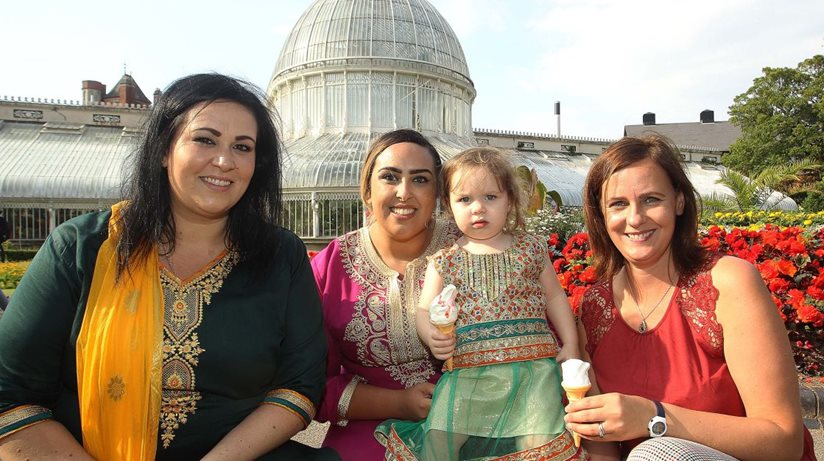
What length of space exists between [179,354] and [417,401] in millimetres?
1125

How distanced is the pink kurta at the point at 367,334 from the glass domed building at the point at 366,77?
821 inches

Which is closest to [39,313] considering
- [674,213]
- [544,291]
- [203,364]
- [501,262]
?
[203,364]

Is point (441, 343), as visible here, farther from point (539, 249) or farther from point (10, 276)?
point (10, 276)

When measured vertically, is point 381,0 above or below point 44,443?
above

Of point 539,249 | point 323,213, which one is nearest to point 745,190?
point 323,213

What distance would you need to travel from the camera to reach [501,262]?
2836mm

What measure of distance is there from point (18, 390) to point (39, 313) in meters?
0.29

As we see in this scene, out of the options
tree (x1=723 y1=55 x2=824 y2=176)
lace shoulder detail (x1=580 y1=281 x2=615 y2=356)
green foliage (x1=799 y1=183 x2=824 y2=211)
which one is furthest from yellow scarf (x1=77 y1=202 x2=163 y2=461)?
tree (x1=723 y1=55 x2=824 y2=176)

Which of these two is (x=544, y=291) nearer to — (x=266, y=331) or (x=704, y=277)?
(x=704, y=277)

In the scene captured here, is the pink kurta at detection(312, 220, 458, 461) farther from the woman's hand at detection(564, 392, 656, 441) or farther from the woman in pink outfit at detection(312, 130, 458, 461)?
the woman's hand at detection(564, 392, 656, 441)

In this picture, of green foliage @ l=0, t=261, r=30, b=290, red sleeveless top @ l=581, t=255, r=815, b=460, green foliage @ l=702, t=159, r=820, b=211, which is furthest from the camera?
green foliage @ l=702, t=159, r=820, b=211

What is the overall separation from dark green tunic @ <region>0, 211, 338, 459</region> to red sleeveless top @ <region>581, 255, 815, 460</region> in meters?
1.34

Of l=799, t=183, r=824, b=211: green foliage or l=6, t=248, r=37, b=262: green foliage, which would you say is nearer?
l=6, t=248, r=37, b=262: green foliage

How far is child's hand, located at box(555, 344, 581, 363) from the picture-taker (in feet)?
8.72
